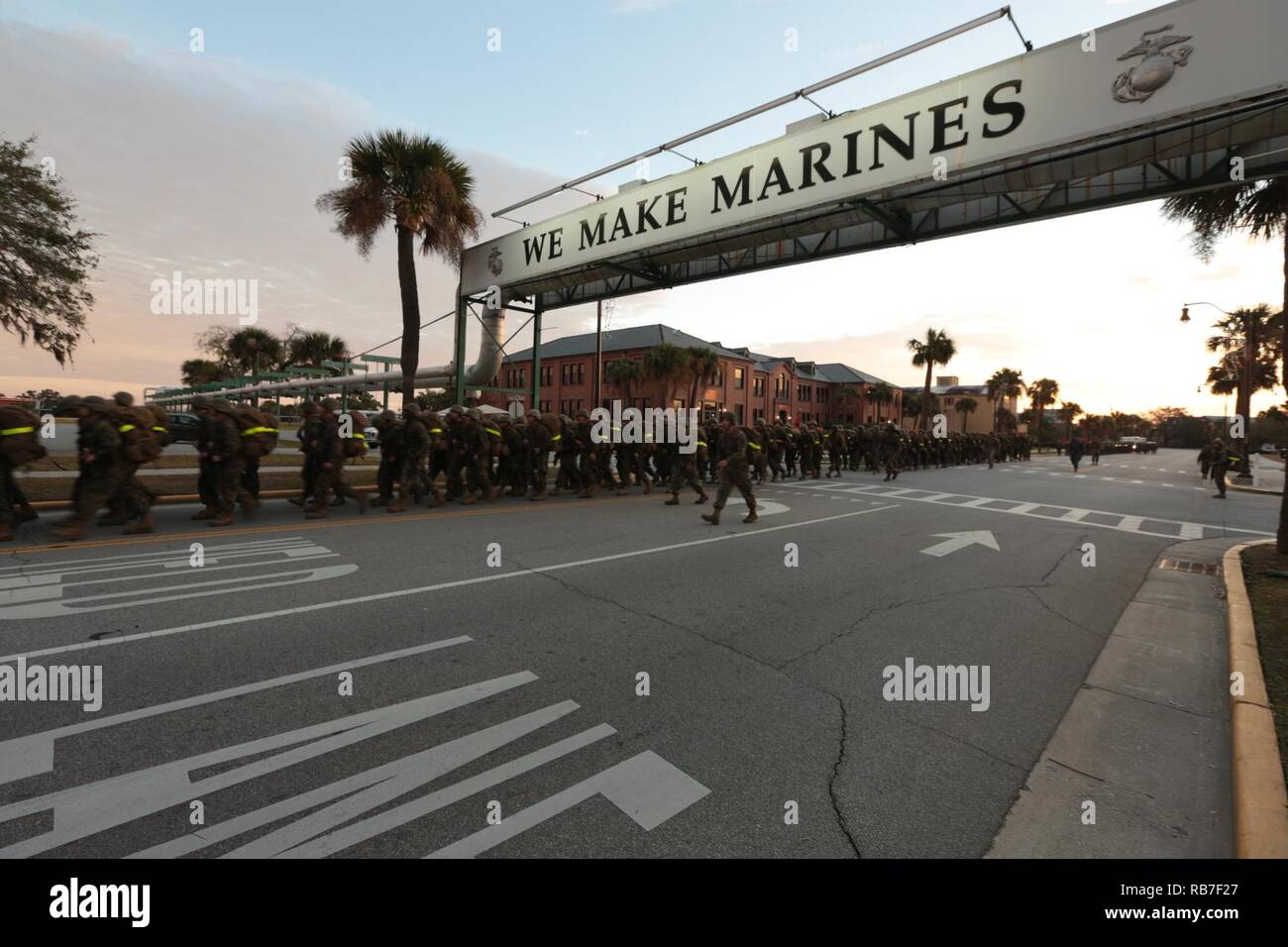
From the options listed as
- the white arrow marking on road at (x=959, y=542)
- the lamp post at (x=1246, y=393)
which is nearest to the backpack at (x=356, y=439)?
the white arrow marking on road at (x=959, y=542)

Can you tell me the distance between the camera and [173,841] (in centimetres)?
222

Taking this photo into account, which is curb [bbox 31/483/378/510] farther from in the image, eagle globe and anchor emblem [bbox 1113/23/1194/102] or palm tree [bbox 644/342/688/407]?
palm tree [bbox 644/342/688/407]

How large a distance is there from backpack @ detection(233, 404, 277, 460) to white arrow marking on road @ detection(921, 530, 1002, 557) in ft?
34.0

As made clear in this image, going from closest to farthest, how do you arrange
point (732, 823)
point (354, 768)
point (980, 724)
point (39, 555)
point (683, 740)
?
point (732, 823), point (354, 768), point (683, 740), point (980, 724), point (39, 555)

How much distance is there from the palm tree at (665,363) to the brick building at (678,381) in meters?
1.20

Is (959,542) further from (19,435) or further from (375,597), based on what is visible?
(19,435)

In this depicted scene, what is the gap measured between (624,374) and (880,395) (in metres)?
41.9

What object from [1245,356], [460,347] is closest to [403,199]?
[460,347]

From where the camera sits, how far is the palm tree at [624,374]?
54.0m

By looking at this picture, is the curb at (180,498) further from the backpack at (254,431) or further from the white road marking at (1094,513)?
the white road marking at (1094,513)

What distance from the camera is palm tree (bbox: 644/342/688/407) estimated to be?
5247 centimetres
